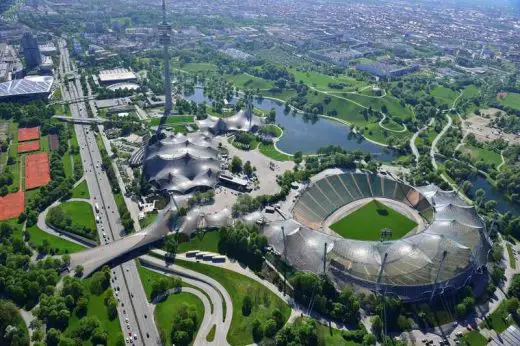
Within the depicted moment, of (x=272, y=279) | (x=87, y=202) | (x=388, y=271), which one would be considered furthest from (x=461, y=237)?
(x=87, y=202)

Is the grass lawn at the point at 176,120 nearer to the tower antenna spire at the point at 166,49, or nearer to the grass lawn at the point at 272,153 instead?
the tower antenna spire at the point at 166,49

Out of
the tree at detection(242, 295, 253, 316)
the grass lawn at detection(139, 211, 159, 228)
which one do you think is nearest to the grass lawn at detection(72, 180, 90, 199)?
the grass lawn at detection(139, 211, 159, 228)

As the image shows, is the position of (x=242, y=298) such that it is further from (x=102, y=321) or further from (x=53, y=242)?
(x=53, y=242)

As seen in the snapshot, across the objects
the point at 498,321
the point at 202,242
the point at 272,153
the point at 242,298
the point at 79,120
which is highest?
the point at 498,321

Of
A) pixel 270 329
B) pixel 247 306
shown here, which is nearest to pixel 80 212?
pixel 247 306

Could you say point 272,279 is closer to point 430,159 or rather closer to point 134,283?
point 134,283
